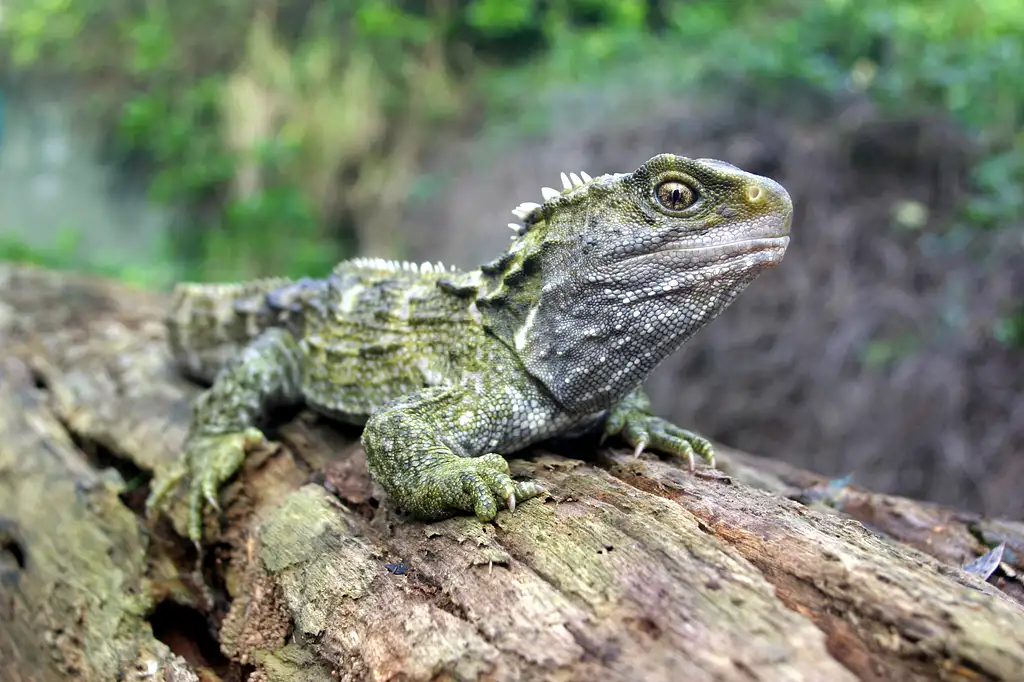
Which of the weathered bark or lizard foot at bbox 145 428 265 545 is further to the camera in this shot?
lizard foot at bbox 145 428 265 545

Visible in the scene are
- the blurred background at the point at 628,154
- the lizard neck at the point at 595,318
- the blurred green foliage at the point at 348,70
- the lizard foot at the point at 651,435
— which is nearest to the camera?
the lizard neck at the point at 595,318

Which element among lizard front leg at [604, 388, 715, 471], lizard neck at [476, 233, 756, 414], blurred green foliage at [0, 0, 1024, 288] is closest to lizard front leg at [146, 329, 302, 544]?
lizard neck at [476, 233, 756, 414]

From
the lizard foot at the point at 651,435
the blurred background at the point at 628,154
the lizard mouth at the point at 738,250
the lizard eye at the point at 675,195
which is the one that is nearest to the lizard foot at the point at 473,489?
the lizard foot at the point at 651,435

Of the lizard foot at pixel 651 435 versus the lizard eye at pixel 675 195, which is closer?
the lizard eye at pixel 675 195

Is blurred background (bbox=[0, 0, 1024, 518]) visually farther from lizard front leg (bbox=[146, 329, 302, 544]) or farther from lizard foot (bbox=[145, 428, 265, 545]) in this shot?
lizard foot (bbox=[145, 428, 265, 545])

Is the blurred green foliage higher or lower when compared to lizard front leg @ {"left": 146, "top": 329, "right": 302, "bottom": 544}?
higher

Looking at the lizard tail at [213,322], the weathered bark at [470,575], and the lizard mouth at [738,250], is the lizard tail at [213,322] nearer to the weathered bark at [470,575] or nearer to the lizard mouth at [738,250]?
the weathered bark at [470,575]

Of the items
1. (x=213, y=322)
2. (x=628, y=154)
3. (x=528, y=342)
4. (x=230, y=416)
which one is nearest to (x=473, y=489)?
(x=528, y=342)

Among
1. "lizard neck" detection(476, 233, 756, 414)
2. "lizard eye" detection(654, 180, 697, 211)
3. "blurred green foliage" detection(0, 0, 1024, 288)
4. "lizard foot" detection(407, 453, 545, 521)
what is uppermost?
"blurred green foliage" detection(0, 0, 1024, 288)
